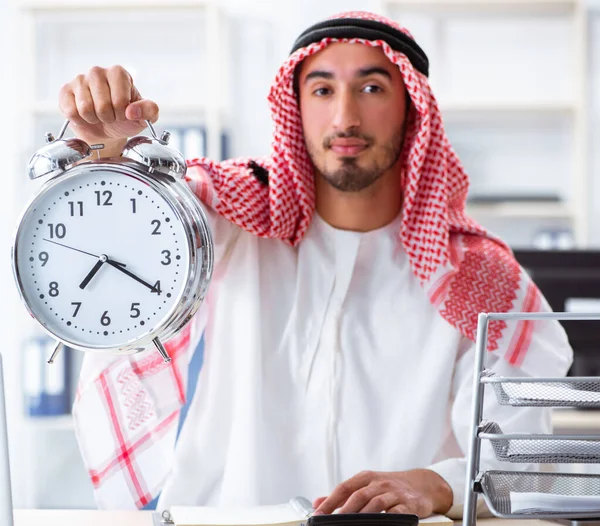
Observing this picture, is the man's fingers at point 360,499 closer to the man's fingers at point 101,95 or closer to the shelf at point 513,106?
the man's fingers at point 101,95

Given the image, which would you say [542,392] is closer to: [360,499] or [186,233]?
[360,499]

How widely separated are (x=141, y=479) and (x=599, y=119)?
8.91ft

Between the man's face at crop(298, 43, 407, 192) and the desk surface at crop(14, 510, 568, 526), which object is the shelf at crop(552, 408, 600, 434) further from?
the desk surface at crop(14, 510, 568, 526)

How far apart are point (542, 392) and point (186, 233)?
1.49 ft

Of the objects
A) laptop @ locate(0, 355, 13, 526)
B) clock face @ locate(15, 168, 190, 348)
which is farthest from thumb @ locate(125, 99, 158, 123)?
laptop @ locate(0, 355, 13, 526)

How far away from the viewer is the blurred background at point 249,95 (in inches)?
138

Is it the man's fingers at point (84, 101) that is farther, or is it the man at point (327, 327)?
the man at point (327, 327)

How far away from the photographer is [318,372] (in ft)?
5.44

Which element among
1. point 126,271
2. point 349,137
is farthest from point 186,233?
point 349,137

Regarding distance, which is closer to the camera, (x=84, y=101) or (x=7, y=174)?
(x=84, y=101)

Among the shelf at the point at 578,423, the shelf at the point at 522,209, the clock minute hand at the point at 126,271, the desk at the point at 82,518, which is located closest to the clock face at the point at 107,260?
the clock minute hand at the point at 126,271

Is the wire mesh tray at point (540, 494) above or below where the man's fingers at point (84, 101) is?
below

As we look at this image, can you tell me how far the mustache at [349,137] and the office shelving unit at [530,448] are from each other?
2.40ft

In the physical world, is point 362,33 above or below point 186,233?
above
